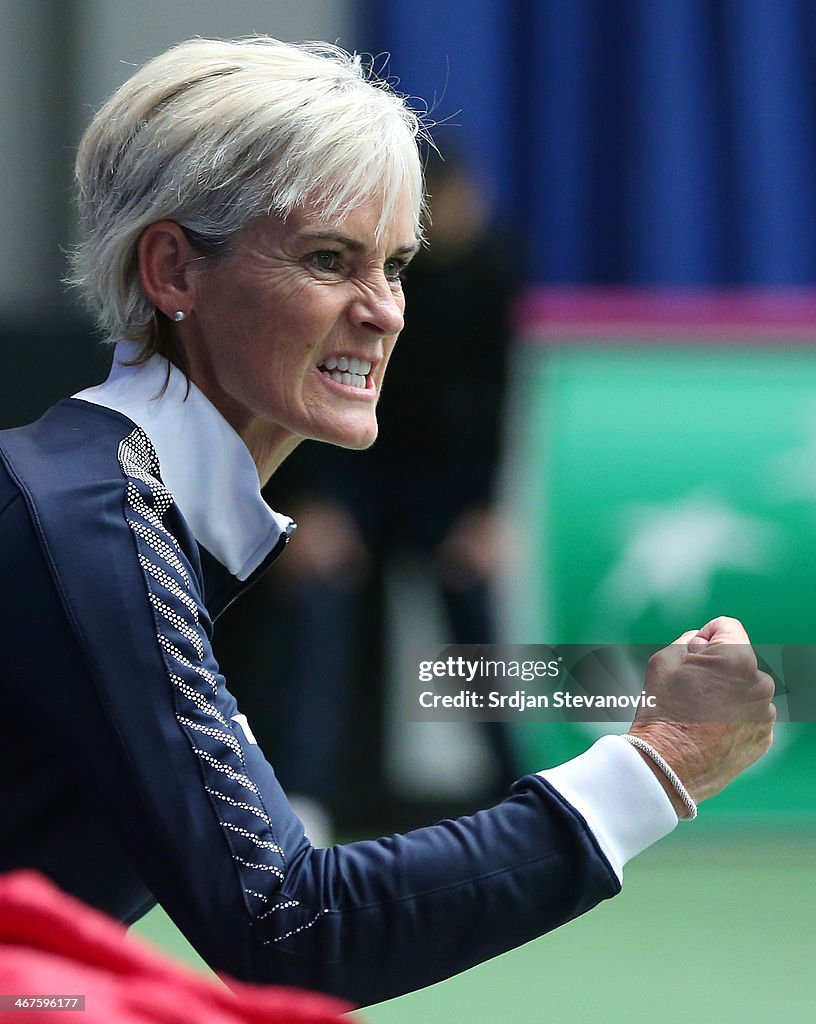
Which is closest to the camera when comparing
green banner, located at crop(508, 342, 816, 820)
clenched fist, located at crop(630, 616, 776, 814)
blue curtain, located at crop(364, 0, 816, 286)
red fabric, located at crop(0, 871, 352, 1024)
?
red fabric, located at crop(0, 871, 352, 1024)

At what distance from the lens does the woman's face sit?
1.19m

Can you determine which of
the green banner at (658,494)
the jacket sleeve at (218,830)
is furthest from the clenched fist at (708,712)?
the green banner at (658,494)

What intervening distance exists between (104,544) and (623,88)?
1.96m

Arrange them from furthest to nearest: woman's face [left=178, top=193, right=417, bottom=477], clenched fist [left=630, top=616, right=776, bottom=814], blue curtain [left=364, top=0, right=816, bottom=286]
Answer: blue curtain [left=364, top=0, right=816, bottom=286]
woman's face [left=178, top=193, right=417, bottom=477]
clenched fist [left=630, top=616, right=776, bottom=814]

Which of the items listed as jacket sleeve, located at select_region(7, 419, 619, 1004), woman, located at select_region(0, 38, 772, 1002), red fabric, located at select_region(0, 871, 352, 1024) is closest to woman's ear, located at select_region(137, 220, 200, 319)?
woman, located at select_region(0, 38, 772, 1002)

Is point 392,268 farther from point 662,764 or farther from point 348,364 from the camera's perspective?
point 662,764

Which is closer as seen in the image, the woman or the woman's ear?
the woman

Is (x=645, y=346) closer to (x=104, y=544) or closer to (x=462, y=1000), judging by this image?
(x=462, y=1000)

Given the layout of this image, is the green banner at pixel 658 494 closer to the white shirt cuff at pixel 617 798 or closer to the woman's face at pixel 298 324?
the woman's face at pixel 298 324

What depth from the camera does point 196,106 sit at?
114cm

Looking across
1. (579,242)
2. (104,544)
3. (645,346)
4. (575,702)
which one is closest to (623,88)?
(579,242)

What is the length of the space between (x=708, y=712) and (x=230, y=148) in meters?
0.57

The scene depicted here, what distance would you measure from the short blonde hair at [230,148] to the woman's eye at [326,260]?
0.04 m

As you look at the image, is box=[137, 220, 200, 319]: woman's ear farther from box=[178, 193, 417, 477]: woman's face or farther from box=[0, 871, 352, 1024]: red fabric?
box=[0, 871, 352, 1024]: red fabric
